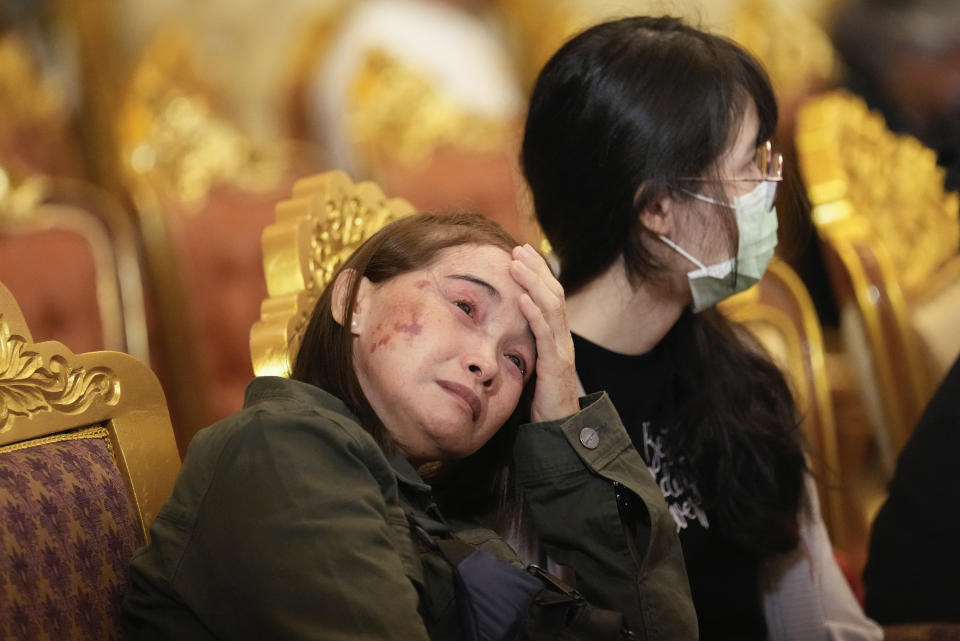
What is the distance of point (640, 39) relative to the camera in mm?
1467

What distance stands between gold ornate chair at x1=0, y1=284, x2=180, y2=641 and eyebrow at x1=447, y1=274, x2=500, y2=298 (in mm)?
379

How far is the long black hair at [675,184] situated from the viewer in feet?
4.69

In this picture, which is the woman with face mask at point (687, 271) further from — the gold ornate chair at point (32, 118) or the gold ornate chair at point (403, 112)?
the gold ornate chair at point (32, 118)

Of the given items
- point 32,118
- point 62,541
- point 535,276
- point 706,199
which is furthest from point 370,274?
point 32,118

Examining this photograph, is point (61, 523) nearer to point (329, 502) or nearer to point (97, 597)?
point (97, 597)

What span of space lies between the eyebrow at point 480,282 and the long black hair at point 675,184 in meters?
0.39

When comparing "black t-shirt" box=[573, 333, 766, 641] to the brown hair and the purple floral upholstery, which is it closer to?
the brown hair

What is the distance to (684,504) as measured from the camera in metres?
1.52

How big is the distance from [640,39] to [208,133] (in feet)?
6.53

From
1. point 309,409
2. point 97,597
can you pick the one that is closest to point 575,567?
point 309,409

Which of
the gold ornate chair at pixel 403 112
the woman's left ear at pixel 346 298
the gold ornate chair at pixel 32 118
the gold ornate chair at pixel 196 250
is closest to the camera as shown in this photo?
the woman's left ear at pixel 346 298

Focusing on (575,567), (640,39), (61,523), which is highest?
(640,39)

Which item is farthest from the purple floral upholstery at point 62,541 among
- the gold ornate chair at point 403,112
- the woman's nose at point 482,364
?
the gold ornate chair at point 403,112

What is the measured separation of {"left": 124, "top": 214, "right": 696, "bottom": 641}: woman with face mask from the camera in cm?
90
